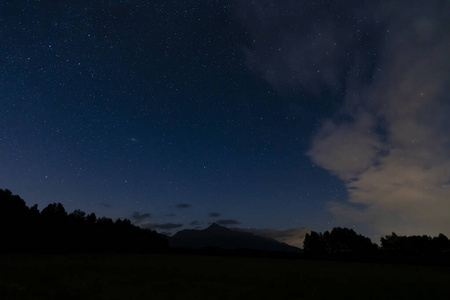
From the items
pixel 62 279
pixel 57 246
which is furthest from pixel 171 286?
pixel 57 246

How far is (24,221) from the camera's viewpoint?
58.6 meters

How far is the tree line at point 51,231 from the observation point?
54.5 meters

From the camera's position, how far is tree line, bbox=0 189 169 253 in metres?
54.5

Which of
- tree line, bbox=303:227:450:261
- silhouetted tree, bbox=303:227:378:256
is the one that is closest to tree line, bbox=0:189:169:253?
tree line, bbox=303:227:450:261

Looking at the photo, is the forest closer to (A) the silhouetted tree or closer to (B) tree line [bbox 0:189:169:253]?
(B) tree line [bbox 0:189:169:253]

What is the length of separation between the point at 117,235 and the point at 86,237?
14216 millimetres

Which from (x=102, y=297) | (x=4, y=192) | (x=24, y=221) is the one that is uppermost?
(x=4, y=192)

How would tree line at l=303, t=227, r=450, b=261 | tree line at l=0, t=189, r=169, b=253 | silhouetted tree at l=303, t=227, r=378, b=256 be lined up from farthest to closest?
silhouetted tree at l=303, t=227, r=378, b=256 < tree line at l=303, t=227, r=450, b=261 < tree line at l=0, t=189, r=169, b=253

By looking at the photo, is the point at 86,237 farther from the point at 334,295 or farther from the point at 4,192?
the point at 334,295

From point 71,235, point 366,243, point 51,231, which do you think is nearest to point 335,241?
point 366,243

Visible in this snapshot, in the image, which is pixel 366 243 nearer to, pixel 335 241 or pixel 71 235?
pixel 335 241

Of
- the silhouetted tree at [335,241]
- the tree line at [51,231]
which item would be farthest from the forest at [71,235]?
the silhouetted tree at [335,241]

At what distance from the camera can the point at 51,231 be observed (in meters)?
60.7

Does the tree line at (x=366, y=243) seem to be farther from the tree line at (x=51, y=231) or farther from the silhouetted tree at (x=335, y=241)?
the tree line at (x=51, y=231)
